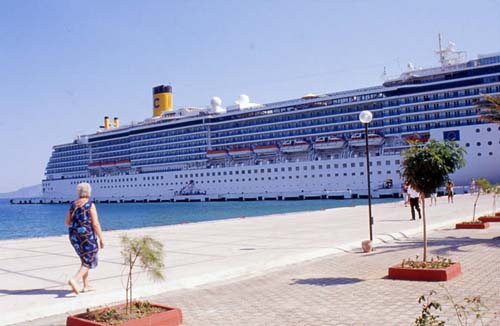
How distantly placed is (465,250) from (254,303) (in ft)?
18.9

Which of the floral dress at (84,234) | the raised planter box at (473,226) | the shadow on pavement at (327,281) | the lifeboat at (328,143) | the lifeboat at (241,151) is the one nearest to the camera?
the floral dress at (84,234)

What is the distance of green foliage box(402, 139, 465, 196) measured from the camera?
789 centimetres

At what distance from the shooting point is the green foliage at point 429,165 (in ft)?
25.9

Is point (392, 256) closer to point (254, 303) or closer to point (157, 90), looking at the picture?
point (254, 303)

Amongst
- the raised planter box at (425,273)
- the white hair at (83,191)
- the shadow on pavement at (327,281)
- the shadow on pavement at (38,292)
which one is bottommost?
the shadow on pavement at (327,281)

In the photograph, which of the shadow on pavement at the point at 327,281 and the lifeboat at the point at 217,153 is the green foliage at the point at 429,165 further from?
the lifeboat at the point at 217,153

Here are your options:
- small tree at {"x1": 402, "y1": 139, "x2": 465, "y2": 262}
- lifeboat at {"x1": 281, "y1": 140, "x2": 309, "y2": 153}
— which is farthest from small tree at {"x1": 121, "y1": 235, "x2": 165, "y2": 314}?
lifeboat at {"x1": 281, "y1": 140, "x2": 309, "y2": 153}

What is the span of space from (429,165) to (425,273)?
5.49 feet

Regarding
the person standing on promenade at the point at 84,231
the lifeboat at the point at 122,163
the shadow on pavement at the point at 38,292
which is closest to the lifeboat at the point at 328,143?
the lifeboat at the point at 122,163

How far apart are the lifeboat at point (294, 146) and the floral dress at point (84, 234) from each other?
56873mm

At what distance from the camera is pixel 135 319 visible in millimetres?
4910

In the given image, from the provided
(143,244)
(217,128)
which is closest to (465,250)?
(143,244)

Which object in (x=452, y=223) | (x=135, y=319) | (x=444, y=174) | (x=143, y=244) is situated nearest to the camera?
(x=135, y=319)

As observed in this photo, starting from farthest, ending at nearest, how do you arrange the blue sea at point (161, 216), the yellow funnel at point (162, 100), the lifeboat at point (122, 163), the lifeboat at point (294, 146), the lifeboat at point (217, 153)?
the yellow funnel at point (162, 100), the lifeboat at point (122, 163), the lifeboat at point (217, 153), the lifeboat at point (294, 146), the blue sea at point (161, 216)
